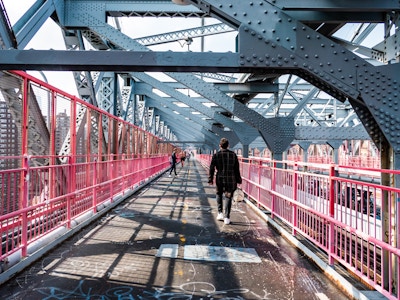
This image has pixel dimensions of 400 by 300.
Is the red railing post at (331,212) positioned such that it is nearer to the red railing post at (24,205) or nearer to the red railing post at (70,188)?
the red railing post at (24,205)

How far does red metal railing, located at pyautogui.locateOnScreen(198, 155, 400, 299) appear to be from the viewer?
3771mm

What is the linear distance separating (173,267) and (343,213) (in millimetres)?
2875

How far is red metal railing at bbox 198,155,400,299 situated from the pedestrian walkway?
18.3 inches

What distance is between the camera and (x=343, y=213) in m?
5.42

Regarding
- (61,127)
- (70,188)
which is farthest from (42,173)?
(61,127)

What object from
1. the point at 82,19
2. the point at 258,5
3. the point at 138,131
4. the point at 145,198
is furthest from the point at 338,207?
the point at 138,131

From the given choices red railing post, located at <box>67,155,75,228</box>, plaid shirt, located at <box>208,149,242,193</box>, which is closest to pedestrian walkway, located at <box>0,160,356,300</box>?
red railing post, located at <box>67,155,75,228</box>

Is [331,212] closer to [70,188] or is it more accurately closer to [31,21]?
[70,188]

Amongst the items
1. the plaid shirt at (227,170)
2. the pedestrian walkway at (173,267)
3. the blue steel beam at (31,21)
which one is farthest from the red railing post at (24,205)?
the plaid shirt at (227,170)

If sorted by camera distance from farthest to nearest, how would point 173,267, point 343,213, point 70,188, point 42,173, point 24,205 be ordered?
point 70,188 → point 42,173 → point 343,213 → point 24,205 → point 173,267

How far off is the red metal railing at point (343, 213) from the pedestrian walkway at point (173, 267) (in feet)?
1.52

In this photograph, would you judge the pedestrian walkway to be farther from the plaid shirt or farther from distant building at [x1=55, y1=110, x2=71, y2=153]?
distant building at [x1=55, y1=110, x2=71, y2=153]

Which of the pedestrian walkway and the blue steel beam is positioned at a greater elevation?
the blue steel beam

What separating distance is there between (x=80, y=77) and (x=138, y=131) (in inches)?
311
